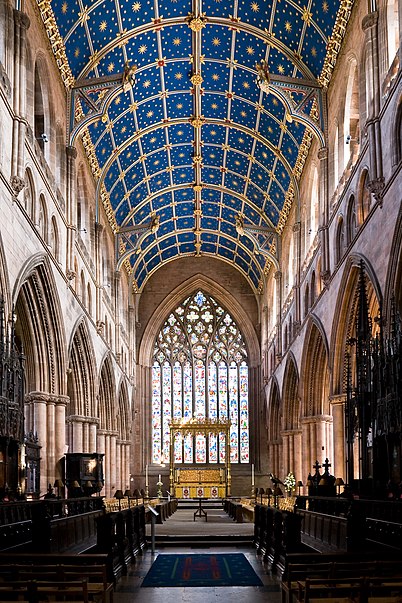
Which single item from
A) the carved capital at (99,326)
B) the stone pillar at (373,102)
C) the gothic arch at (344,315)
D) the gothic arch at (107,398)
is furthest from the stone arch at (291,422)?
the stone pillar at (373,102)

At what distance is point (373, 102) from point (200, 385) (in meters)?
31.5

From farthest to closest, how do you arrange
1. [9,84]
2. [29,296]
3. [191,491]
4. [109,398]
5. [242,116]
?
[191,491] → [109,398] → [242,116] → [29,296] → [9,84]

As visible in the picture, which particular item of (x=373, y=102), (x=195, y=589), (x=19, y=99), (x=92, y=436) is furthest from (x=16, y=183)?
(x=92, y=436)

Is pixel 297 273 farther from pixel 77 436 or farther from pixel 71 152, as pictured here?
pixel 71 152

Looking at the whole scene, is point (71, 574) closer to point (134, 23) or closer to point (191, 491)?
point (134, 23)

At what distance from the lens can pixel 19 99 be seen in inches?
750

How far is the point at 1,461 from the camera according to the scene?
17.5 m

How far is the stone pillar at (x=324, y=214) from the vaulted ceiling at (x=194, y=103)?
0.77 metres

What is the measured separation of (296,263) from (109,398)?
1072 cm

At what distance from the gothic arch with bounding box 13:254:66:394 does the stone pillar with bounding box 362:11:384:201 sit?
8.57 m

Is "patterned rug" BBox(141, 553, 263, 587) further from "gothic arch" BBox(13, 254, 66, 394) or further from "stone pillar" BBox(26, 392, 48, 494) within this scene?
"gothic arch" BBox(13, 254, 66, 394)

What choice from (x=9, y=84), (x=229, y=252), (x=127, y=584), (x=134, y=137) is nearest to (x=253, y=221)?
(x=229, y=252)

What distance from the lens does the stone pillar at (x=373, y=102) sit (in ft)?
60.8

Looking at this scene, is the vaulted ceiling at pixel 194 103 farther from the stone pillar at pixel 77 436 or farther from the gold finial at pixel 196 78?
the stone pillar at pixel 77 436
